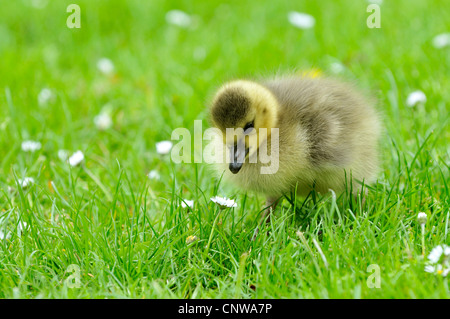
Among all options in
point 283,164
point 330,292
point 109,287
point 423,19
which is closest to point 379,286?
point 330,292

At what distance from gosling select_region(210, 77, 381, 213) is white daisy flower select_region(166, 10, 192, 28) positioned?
10.1 feet

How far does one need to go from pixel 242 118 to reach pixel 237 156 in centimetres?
18

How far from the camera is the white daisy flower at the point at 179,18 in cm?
595

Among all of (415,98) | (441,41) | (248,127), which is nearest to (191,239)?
(248,127)

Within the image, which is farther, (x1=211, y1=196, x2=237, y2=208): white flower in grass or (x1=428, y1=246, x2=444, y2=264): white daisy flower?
(x1=211, y1=196, x2=237, y2=208): white flower in grass

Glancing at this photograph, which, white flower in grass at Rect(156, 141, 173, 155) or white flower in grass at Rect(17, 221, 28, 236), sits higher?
white flower in grass at Rect(156, 141, 173, 155)

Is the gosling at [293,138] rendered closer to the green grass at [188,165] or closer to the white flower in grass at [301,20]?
the green grass at [188,165]

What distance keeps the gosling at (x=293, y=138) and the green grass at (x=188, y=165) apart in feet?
0.44

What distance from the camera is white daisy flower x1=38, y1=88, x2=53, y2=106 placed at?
4508 mm

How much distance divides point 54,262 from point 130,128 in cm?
187

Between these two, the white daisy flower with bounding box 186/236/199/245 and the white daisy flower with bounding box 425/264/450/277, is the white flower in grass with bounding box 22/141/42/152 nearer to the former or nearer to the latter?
the white daisy flower with bounding box 186/236/199/245

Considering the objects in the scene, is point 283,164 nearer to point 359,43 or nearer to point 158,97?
Answer: point 158,97

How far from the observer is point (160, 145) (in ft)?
12.0

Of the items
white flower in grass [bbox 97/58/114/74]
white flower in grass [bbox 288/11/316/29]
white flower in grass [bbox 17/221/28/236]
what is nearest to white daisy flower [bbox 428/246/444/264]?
white flower in grass [bbox 17/221/28/236]
